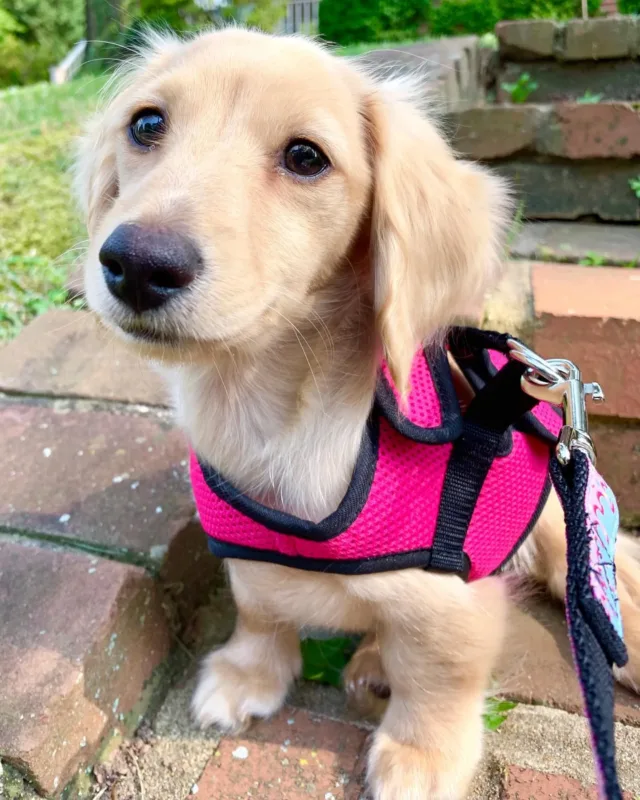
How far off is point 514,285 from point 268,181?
1202 mm

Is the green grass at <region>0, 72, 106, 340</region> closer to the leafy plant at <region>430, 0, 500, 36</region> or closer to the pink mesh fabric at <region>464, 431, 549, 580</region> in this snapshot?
the pink mesh fabric at <region>464, 431, 549, 580</region>

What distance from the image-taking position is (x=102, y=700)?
4.75ft

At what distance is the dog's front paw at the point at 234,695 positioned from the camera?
153 centimetres

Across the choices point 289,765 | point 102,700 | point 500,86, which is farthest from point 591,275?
point 500,86

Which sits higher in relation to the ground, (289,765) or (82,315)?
(82,315)

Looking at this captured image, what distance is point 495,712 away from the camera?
153 cm

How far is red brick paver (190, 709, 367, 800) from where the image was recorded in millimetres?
1386

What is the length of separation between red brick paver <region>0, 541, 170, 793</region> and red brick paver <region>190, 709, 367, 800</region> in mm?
271

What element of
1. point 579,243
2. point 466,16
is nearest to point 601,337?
point 579,243

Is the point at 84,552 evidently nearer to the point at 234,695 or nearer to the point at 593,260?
the point at 234,695

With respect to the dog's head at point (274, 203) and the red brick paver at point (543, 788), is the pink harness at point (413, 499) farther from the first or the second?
the red brick paver at point (543, 788)

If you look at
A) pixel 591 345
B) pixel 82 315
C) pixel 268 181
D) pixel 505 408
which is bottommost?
pixel 82 315

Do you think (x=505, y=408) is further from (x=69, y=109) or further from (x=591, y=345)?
(x=69, y=109)

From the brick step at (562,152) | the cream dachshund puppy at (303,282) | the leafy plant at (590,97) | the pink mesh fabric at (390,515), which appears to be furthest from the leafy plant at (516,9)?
the pink mesh fabric at (390,515)
